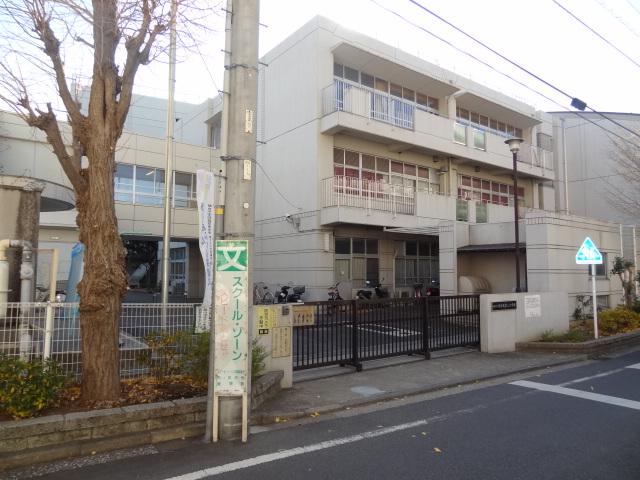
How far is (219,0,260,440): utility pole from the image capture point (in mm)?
5340

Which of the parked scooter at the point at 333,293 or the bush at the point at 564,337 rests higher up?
the parked scooter at the point at 333,293

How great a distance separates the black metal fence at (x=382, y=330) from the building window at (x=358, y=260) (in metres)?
9.34

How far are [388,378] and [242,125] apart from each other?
507cm

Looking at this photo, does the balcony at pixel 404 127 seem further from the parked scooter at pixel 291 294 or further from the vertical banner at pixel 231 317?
the vertical banner at pixel 231 317

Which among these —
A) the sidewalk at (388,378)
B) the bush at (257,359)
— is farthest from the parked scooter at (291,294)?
A: the bush at (257,359)

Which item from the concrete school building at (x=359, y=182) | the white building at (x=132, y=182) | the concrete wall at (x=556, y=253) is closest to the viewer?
the concrete wall at (x=556, y=253)

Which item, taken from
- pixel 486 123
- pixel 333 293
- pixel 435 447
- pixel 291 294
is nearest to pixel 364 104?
pixel 333 293

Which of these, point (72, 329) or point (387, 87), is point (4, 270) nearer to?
point (72, 329)

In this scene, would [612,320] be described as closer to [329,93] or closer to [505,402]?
[505,402]

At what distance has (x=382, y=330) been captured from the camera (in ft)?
31.0

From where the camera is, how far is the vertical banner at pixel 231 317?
16.7ft

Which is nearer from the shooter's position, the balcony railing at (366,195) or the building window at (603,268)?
the building window at (603,268)

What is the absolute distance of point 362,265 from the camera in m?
20.6

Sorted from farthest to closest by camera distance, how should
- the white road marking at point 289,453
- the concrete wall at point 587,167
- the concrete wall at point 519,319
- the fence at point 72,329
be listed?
the concrete wall at point 587,167
the concrete wall at point 519,319
the fence at point 72,329
the white road marking at point 289,453
